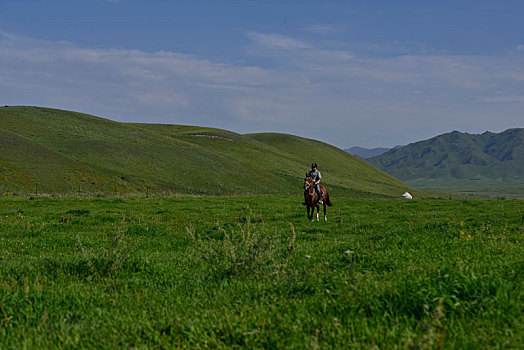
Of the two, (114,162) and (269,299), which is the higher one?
(114,162)

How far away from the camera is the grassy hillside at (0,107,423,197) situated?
6250cm

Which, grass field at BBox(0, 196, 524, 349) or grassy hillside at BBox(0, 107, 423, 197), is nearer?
grass field at BBox(0, 196, 524, 349)

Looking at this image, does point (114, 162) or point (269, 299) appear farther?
point (114, 162)

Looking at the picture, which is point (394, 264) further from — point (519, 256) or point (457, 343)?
point (457, 343)

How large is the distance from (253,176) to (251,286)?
88345 mm

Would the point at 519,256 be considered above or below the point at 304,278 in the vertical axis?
above

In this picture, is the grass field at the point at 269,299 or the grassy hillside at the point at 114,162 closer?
the grass field at the point at 269,299

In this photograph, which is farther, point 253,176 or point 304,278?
point 253,176

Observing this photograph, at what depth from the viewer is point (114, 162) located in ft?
262

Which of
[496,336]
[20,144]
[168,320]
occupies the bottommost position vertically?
[168,320]

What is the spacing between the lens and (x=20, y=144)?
243ft

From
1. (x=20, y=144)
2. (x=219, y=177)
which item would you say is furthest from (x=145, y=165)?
(x=20, y=144)

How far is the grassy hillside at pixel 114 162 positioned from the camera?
205 ft

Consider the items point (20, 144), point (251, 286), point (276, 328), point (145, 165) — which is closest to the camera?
point (276, 328)
